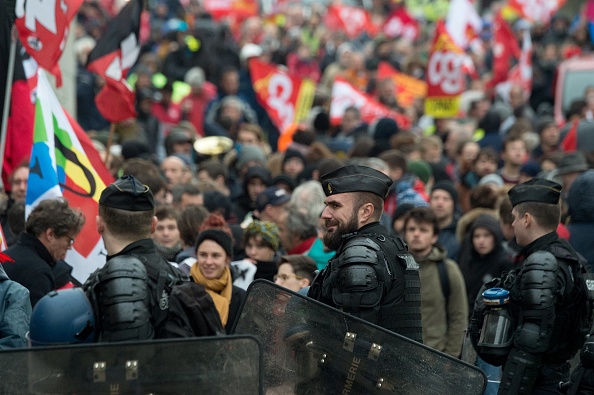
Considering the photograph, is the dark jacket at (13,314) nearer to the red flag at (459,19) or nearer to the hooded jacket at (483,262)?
the hooded jacket at (483,262)

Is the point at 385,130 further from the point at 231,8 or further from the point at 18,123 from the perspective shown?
the point at 231,8

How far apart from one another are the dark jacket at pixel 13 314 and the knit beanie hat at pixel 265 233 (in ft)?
8.74

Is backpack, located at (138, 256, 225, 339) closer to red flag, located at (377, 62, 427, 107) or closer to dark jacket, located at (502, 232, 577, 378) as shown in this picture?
dark jacket, located at (502, 232, 577, 378)

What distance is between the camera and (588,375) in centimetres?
551

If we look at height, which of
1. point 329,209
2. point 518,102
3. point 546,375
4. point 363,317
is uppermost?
point 518,102

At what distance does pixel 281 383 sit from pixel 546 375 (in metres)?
1.63

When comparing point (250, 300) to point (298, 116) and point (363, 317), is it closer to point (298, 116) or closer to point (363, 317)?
point (363, 317)

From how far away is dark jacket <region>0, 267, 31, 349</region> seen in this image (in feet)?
18.6

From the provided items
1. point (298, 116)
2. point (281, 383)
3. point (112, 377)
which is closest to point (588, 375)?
point (281, 383)

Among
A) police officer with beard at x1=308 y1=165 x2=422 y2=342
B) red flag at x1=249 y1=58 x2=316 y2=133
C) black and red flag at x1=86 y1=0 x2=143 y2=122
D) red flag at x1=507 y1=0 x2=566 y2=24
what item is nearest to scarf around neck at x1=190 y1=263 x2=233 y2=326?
police officer with beard at x1=308 y1=165 x2=422 y2=342

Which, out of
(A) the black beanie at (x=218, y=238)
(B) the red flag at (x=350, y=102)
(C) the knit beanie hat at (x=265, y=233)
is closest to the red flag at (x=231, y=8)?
(B) the red flag at (x=350, y=102)

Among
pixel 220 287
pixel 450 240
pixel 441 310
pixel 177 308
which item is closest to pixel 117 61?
pixel 220 287

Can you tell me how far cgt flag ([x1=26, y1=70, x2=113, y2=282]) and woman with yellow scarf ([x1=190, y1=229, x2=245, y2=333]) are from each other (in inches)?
27.2

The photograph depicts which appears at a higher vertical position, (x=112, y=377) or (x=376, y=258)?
(x=376, y=258)
